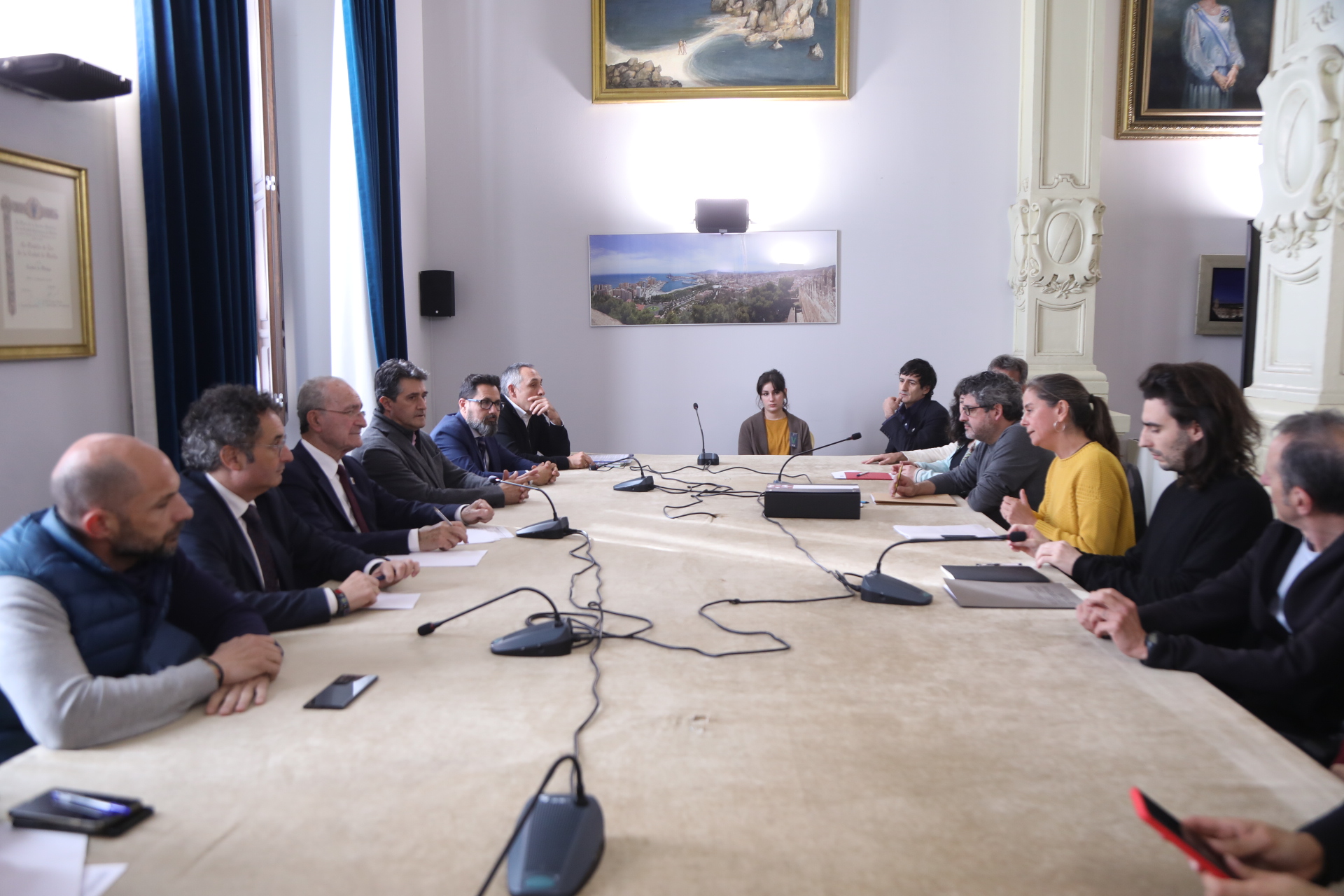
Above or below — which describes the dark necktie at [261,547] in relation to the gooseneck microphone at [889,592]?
above

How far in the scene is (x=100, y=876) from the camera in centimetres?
104

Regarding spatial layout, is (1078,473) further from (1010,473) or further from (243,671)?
(243,671)

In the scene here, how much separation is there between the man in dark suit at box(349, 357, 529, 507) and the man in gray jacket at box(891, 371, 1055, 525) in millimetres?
1681

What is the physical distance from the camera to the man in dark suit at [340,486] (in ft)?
9.01

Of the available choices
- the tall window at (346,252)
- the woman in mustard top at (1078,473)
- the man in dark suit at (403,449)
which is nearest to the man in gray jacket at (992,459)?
the woman in mustard top at (1078,473)

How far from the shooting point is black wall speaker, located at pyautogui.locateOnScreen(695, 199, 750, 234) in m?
6.23

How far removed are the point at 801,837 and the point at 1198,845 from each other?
0.44m

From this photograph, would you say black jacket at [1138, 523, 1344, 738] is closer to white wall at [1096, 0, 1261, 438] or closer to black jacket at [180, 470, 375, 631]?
black jacket at [180, 470, 375, 631]

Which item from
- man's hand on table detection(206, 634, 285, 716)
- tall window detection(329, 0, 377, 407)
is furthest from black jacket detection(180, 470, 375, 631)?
tall window detection(329, 0, 377, 407)

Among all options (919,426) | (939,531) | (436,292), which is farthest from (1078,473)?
(436,292)

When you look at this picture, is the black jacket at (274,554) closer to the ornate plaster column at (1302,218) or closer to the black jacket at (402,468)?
the black jacket at (402,468)

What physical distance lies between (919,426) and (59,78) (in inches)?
186

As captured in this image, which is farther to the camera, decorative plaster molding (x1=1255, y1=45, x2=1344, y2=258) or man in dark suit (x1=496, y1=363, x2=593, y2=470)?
man in dark suit (x1=496, y1=363, x2=593, y2=470)

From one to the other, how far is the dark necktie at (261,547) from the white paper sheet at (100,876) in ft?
4.00
